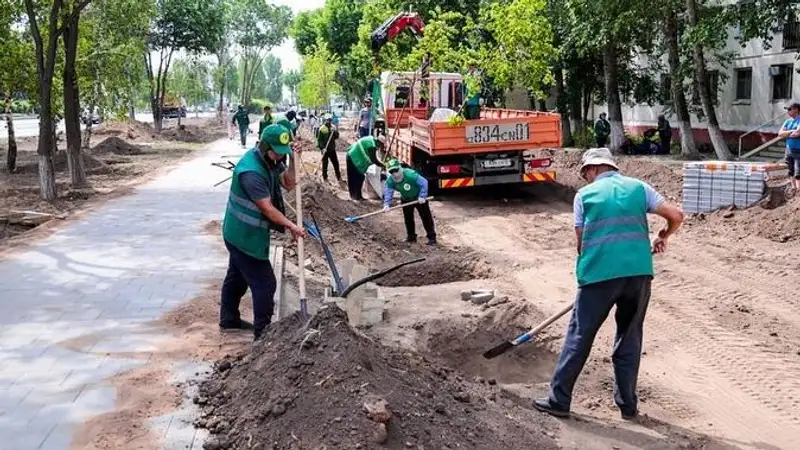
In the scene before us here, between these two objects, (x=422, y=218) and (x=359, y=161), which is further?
(x=359, y=161)

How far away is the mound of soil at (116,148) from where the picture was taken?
86.5 ft

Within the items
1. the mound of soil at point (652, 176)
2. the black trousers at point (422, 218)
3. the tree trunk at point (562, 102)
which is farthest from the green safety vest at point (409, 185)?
the tree trunk at point (562, 102)

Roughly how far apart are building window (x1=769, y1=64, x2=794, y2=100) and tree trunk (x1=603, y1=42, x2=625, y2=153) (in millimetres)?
4770

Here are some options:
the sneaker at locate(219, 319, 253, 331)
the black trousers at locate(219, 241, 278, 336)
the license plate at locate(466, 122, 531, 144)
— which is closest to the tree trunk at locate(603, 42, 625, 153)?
the license plate at locate(466, 122, 531, 144)

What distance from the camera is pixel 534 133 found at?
14367 millimetres

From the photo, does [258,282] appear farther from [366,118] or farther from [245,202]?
[366,118]

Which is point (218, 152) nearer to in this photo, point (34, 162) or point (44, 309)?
point (34, 162)

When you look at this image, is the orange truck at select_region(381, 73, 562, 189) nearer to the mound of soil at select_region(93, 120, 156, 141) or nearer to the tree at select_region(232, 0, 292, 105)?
the mound of soil at select_region(93, 120, 156, 141)

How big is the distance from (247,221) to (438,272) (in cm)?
425

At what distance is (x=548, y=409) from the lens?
4875 mm

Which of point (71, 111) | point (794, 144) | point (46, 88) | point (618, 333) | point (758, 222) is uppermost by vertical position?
point (46, 88)

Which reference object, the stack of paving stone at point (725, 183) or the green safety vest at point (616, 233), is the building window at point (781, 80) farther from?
the green safety vest at point (616, 233)

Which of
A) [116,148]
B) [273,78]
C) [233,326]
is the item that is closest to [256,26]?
[116,148]

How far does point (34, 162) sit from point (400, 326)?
18.0 metres
